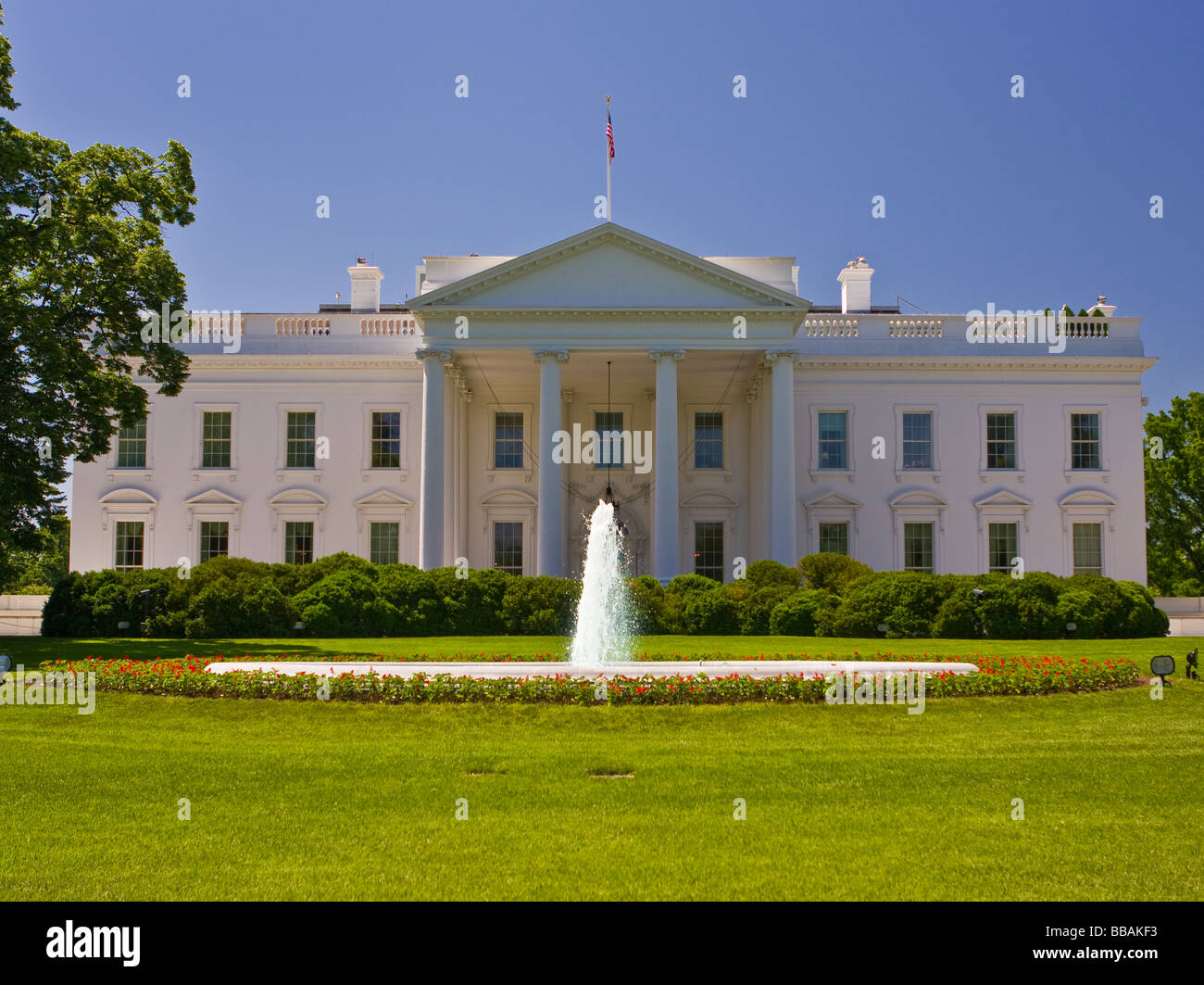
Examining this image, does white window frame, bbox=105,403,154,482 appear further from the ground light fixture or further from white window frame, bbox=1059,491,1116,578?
the ground light fixture

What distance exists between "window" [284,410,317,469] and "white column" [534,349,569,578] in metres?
9.67

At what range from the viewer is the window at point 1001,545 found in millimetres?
38031

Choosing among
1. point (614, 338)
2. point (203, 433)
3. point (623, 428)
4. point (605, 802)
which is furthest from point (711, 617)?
point (203, 433)

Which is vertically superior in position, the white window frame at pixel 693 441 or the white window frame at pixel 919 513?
the white window frame at pixel 693 441

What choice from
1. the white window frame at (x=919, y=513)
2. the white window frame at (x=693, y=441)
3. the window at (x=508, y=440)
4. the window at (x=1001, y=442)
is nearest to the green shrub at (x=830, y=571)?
the white window frame at (x=919, y=513)

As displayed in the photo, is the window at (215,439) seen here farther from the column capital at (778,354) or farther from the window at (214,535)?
the column capital at (778,354)

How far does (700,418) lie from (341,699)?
89.2 feet

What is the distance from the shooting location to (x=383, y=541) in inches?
1494

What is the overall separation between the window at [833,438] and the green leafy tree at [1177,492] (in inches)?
777

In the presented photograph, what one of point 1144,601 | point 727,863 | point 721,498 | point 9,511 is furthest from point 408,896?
point 721,498

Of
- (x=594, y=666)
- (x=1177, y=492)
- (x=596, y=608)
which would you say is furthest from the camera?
(x=1177, y=492)

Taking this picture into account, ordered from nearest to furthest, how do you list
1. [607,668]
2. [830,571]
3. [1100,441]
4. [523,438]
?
[607,668] < [830,571] < [1100,441] < [523,438]

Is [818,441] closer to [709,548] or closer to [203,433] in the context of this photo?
[709,548]

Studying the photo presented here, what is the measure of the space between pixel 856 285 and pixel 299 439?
2402cm
